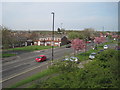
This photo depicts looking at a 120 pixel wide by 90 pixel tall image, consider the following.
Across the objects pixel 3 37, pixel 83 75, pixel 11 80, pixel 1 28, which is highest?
pixel 1 28

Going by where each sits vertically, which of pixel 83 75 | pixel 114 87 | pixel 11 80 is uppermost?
pixel 83 75

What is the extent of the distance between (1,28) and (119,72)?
26052 mm

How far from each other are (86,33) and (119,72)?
4708cm

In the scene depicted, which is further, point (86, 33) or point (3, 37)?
point (86, 33)

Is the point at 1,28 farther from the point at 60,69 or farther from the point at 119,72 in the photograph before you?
the point at 119,72

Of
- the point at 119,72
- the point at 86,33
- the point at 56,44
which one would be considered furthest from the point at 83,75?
the point at 86,33

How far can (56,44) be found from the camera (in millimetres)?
43062

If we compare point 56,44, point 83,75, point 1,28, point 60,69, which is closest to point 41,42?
point 56,44

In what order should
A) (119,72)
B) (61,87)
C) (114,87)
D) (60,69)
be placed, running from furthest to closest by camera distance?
(60,69) → (119,72) → (114,87) → (61,87)

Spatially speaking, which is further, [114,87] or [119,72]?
[119,72]

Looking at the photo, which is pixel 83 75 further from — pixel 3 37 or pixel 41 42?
pixel 41 42

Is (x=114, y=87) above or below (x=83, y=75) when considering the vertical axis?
below

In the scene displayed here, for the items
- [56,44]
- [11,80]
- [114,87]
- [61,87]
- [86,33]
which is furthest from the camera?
[86,33]

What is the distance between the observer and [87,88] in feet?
16.4
